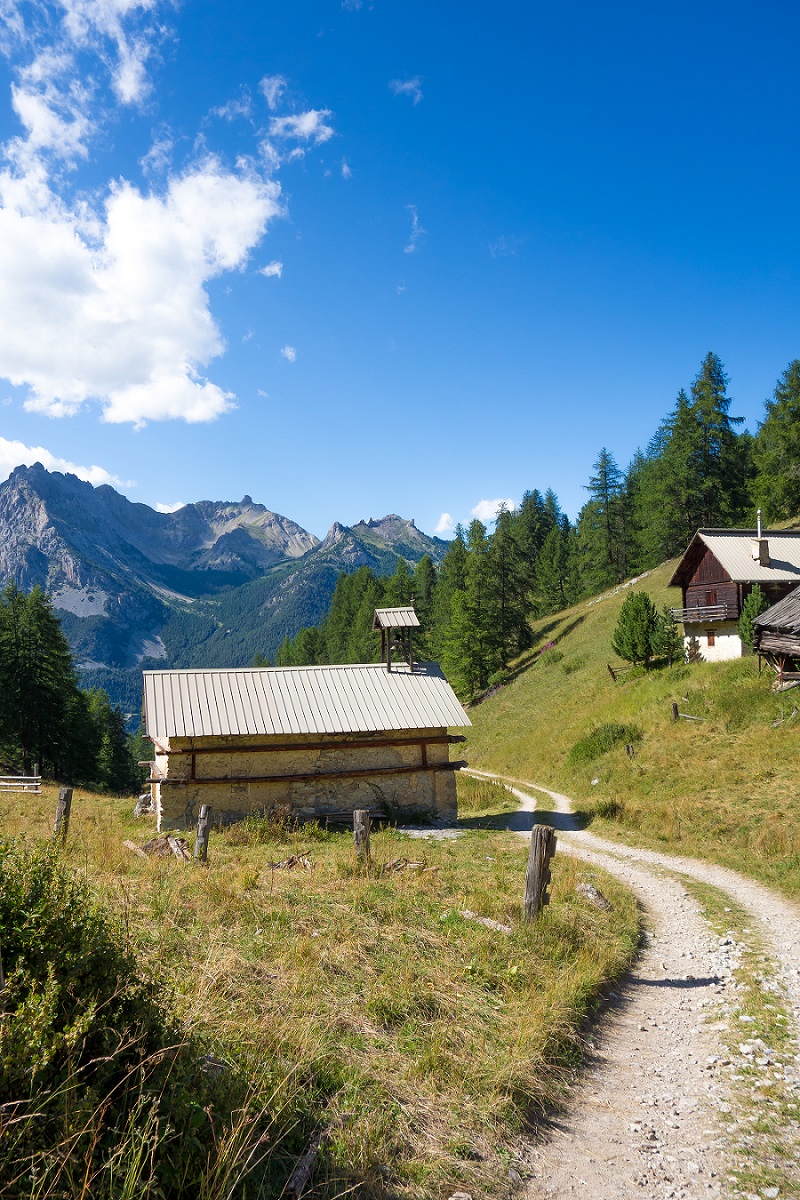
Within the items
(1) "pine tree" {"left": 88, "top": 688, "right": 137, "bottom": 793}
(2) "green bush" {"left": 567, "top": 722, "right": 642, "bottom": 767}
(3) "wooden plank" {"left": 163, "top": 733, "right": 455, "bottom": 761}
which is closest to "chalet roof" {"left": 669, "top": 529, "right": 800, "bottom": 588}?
(2) "green bush" {"left": 567, "top": 722, "right": 642, "bottom": 767}

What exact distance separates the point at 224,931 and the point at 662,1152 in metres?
4.68

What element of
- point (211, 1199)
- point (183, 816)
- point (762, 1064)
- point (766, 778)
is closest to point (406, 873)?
point (762, 1064)

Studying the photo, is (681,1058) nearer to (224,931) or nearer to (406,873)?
(224,931)

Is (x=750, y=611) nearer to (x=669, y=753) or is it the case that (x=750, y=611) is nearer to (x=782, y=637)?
(x=782, y=637)

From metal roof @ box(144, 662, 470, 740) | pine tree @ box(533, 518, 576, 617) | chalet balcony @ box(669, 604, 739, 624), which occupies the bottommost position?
metal roof @ box(144, 662, 470, 740)

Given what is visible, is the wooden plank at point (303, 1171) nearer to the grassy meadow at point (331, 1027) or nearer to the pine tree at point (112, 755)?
the grassy meadow at point (331, 1027)

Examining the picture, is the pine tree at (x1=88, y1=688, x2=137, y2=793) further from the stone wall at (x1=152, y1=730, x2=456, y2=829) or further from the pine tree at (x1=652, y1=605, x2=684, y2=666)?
the pine tree at (x1=652, y1=605, x2=684, y2=666)

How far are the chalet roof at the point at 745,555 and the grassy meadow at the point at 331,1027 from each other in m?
26.9

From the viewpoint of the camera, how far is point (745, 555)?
114ft

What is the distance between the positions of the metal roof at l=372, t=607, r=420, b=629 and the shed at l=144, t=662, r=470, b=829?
7.64ft

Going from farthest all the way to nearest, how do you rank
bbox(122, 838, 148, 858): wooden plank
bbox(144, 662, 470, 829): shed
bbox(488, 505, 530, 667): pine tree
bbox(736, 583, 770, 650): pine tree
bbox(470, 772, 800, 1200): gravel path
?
bbox(488, 505, 530, 667): pine tree
bbox(736, 583, 770, 650): pine tree
bbox(144, 662, 470, 829): shed
bbox(122, 838, 148, 858): wooden plank
bbox(470, 772, 800, 1200): gravel path

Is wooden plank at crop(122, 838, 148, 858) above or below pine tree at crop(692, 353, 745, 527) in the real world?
below

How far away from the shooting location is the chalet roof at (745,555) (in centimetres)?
3294

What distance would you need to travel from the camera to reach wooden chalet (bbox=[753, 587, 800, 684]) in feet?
80.9
